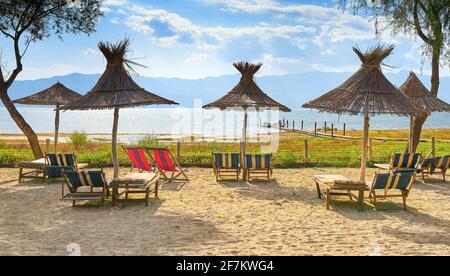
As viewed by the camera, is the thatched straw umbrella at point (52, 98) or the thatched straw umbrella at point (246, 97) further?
the thatched straw umbrella at point (52, 98)

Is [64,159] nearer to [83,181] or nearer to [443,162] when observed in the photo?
[83,181]

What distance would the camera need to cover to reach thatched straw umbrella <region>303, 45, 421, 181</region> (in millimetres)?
7988

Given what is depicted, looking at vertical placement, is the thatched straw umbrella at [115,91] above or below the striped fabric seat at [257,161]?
above

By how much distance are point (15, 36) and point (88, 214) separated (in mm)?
10744

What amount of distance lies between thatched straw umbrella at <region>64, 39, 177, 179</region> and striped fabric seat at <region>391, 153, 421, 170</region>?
18.3 feet

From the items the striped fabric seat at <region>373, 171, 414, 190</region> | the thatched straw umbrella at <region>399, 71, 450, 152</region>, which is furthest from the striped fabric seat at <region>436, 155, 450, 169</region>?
the striped fabric seat at <region>373, 171, 414, 190</region>

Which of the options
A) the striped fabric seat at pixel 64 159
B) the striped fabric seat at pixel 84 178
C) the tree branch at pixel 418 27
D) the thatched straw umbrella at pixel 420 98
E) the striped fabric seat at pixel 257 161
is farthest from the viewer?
the tree branch at pixel 418 27

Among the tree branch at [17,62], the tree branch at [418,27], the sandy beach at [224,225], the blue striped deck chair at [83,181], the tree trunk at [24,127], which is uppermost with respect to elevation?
the tree branch at [418,27]

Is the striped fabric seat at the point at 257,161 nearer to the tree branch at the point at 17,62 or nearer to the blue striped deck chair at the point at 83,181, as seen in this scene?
the blue striped deck chair at the point at 83,181

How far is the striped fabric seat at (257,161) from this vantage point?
422 inches

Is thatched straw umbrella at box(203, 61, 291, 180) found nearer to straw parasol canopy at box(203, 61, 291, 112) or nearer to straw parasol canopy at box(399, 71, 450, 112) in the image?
straw parasol canopy at box(203, 61, 291, 112)

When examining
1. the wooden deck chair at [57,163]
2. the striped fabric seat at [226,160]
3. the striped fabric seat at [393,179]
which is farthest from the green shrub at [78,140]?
the striped fabric seat at [393,179]

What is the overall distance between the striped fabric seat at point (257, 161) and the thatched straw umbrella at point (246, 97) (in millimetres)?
304

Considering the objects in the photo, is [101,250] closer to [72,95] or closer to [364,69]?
[364,69]
